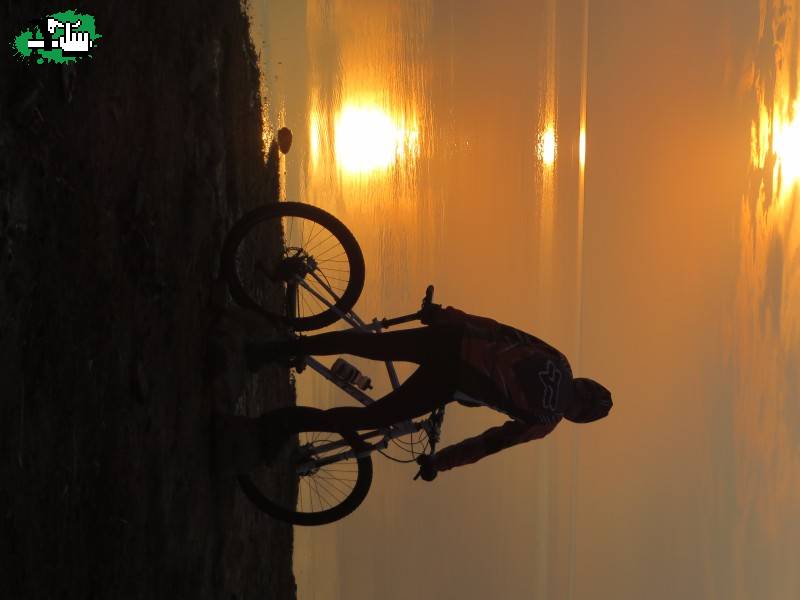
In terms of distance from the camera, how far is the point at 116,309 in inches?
98.5

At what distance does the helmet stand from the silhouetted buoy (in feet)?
8.76

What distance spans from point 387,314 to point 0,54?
3614mm

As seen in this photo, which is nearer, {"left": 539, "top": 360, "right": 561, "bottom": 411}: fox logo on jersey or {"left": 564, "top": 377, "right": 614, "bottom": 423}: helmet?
{"left": 539, "top": 360, "right": 561, "bottom": 411}: fox logo on jersey

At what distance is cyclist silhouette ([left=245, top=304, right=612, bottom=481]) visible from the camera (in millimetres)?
3047

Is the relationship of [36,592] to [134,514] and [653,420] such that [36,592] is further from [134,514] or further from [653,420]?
[653,420]

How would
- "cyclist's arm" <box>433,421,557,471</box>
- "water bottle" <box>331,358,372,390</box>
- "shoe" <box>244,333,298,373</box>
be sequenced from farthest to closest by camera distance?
"water bottle" <box>331,358,372,390</box>, "shoe" <box>244,333,298,373</box>, "cyclist's arm" <box>433,421,557,471</box>

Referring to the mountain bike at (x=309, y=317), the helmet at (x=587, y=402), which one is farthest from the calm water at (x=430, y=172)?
the helmet at (x=587, y=402)

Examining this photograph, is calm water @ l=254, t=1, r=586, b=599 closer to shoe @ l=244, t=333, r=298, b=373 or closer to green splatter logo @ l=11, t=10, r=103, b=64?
shoe @ l=244, t=333, r=298, b=373

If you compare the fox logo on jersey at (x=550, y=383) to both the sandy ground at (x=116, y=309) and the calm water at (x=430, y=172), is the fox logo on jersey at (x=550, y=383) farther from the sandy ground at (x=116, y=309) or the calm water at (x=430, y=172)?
the calm water at (x=430, y=172)

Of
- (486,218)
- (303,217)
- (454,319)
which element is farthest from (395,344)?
(486,218)

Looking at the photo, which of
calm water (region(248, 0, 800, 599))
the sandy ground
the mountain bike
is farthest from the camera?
calm water (region(248, 0, 800, 599))

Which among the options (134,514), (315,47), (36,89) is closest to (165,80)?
Answer: (36,89)

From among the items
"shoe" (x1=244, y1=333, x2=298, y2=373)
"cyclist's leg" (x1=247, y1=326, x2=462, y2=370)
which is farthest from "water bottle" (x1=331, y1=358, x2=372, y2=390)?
"cyclist's leg" (x1=247, y1=326, x2=462, y2=370)

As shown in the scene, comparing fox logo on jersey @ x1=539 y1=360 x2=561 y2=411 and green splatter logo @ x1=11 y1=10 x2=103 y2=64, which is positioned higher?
green splatter logo @ x1=11 y1=10 x2=103 y2=64
